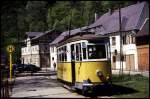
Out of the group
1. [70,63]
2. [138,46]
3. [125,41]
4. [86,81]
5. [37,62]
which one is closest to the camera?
[86,81]

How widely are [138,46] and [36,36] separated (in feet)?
177

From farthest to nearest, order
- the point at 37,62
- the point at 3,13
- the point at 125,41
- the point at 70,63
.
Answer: the point at 37,62, the point at 125,41, the point at 70,63, the point at 3,13

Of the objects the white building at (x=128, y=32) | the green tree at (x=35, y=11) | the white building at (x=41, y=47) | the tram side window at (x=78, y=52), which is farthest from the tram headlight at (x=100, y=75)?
the white building at (x=41, y=47)

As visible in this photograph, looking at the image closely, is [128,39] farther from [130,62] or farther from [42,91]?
[42,91]

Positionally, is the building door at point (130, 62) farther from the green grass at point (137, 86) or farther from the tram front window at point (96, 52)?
the tram front window at point (96, 52)

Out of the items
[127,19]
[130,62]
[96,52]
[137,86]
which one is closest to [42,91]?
[96,52]

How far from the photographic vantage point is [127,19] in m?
65.3

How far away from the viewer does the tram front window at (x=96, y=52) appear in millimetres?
24672

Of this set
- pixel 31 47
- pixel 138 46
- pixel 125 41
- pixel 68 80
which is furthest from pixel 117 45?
pixel 31 47

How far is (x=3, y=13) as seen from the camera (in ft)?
62.6

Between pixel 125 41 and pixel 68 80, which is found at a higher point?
pixel 125 41

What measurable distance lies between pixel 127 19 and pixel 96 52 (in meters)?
41.3

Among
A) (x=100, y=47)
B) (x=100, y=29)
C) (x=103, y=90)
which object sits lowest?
(x=103, y=90)

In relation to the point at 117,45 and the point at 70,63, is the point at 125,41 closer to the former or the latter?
the point at 117,45
